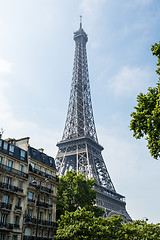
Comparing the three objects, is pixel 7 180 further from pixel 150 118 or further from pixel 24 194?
pixel 150 118

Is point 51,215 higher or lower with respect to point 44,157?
lower

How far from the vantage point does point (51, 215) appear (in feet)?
138

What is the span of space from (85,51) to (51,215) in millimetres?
111995

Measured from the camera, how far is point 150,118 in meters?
20.9

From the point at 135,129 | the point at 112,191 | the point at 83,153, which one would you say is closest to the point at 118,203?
the point at 112,191

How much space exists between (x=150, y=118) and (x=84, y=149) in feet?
246

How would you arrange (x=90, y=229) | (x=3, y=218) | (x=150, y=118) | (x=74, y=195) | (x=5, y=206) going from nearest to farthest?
(x=150, y=118), (x=90, y=229), (x=3, y=218), (x=5, y=206), (x=74, y=195)

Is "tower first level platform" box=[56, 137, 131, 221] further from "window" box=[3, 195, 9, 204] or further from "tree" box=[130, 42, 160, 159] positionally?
"tree" box=[130, 42, 160, 159]

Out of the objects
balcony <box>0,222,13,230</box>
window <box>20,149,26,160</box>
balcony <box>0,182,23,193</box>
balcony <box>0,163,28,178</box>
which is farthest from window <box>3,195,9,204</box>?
window <box>20,149,26,160</box>

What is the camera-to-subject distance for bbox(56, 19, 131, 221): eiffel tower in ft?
290

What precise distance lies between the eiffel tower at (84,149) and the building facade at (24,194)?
135 feet

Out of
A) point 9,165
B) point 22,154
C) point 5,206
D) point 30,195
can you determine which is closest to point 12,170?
point 9,165

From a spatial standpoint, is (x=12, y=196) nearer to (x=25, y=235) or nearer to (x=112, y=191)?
(x=25, y=235)

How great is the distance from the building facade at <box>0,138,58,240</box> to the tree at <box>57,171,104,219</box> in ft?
12.8
